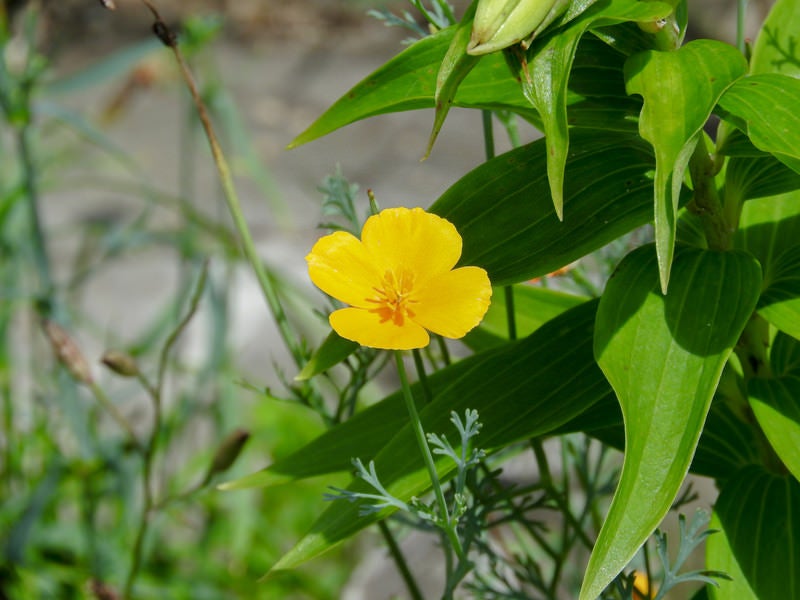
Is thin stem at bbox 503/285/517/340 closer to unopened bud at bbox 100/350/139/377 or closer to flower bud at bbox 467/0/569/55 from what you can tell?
flower bud at bbox 467/0/569/55

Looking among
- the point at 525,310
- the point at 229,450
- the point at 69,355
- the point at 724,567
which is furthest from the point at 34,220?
the point at 724,567

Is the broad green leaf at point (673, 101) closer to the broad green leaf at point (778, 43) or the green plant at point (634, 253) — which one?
the green plant at point (634, 253)

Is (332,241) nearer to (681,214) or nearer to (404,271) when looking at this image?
(404,271)

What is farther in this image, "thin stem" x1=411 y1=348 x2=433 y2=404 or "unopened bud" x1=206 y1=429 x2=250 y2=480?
"unopened bud" x1=206 y1=429 x2=250 y2=480

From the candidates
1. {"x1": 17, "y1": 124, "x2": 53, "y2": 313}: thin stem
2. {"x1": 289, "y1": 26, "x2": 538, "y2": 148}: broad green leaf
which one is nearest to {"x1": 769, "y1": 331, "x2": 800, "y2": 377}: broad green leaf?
{"x1": 289, "y1": 26, "x2": 538, "y2": 148}: broad green leaf

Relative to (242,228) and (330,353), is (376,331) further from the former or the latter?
(242,228)

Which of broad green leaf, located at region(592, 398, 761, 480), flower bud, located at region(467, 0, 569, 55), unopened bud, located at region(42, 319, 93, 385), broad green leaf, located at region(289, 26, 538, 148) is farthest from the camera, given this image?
unopened bud, located at region(42, 319, 93, 385)
